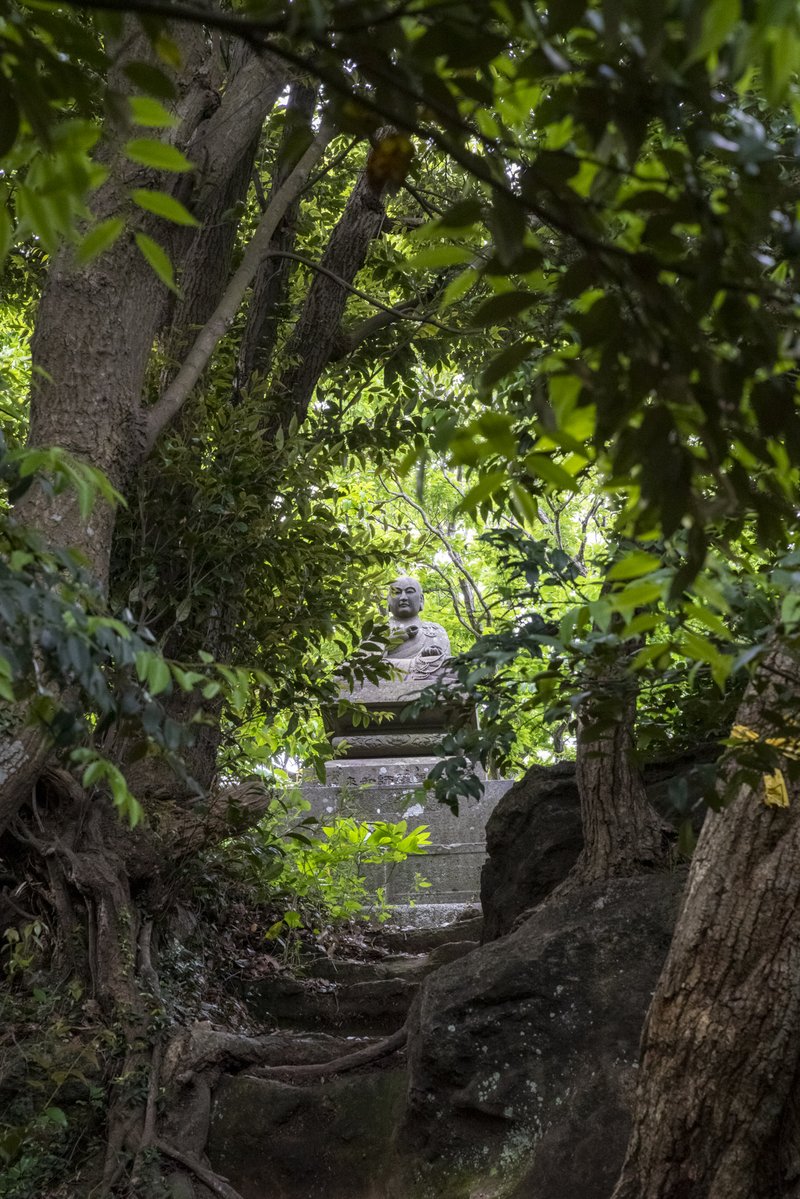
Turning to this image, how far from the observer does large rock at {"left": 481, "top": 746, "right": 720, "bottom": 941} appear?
16.9 feet

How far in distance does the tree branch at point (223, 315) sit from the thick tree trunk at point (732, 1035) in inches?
109

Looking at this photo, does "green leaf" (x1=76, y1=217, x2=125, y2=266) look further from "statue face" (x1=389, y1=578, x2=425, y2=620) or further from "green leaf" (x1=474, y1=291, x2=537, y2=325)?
"statue face" (x1=389, y1=578, x2=425, y2=620)

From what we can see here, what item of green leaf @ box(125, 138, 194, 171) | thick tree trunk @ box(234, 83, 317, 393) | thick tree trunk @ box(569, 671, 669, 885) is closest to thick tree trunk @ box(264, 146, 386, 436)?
thick tree trunk @ box(234, 83, 317, 393)

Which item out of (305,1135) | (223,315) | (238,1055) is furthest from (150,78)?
(238,1055)

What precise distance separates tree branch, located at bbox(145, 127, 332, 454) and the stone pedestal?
12.3 ft

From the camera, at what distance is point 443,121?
1.17m

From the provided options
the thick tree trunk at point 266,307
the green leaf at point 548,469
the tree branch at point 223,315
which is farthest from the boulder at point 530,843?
the green leaf at point 548,469

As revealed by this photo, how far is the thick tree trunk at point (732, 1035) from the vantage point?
255 centimetres

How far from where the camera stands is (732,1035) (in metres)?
2.57

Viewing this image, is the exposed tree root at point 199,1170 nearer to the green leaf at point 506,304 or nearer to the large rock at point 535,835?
the large rock at point 535,835

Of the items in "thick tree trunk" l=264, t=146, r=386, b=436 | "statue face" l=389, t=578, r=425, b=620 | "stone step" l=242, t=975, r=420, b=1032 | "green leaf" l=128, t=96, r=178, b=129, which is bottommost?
"stone step" l=242, t=975, r=420, b=1032

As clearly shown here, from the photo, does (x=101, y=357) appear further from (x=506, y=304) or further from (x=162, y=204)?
(x=506, y=304)

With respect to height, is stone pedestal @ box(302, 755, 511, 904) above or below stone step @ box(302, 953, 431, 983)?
above

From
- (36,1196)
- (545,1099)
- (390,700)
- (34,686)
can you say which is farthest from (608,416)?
(390,700)
